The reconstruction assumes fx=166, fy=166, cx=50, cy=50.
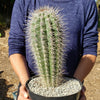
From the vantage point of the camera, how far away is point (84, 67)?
1294 mm

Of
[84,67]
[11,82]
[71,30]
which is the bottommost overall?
[11,82]

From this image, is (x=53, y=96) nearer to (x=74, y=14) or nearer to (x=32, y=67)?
(x=32, y=67)

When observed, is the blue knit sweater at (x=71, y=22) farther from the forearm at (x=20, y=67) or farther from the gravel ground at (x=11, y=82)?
the gravel ground at (x=11, y=82)

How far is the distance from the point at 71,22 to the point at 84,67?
384 millimetres

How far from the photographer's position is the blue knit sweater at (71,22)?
52.5 inches

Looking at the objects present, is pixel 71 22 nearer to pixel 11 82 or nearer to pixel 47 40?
pixel 47 40

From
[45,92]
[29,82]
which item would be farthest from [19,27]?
[45,92]

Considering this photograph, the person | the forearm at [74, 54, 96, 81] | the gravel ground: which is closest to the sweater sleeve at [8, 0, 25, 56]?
the person

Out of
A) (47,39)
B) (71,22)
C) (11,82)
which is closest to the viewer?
(47,39)

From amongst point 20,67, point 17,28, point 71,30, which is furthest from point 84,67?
point 17,28

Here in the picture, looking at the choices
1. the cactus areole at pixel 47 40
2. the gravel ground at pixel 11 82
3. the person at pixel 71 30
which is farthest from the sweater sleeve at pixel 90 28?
the gravel ground at pixel 11 82

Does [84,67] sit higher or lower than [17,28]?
lower

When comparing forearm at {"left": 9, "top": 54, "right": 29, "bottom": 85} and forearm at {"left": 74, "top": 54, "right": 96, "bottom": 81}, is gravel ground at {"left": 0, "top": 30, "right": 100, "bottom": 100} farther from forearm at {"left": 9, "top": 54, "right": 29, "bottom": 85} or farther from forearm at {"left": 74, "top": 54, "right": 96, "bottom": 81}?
forearm at {"left": 74, "top": 54, "right": 96, "bottom": 81}

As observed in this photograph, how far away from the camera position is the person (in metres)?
1.33
